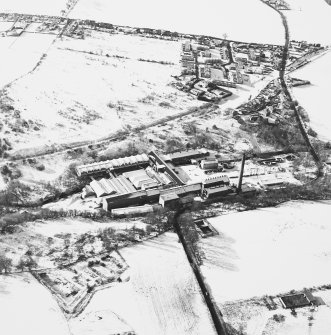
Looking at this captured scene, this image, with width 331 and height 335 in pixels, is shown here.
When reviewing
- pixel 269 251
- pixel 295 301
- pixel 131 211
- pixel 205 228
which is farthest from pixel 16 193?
pixel 295 301

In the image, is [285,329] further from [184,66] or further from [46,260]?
[184,66]

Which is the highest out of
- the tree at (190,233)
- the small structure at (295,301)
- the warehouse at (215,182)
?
the warehouse at (215,182)

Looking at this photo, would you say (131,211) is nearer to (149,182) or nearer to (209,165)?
(149,182)

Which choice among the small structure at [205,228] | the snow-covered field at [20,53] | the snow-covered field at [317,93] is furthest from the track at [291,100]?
the snow-covered field at [20,53]

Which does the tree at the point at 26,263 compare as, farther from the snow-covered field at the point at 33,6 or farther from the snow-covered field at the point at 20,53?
the snow-covered field at the point at 33,6

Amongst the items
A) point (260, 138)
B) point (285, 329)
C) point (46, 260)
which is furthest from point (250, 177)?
point (46, 260)

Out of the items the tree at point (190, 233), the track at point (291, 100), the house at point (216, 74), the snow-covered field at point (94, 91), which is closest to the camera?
the tree at point (190, 233)

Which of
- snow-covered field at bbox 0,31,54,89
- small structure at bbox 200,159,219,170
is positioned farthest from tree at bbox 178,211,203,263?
snow-covered field at bbox 0,31,54,89
